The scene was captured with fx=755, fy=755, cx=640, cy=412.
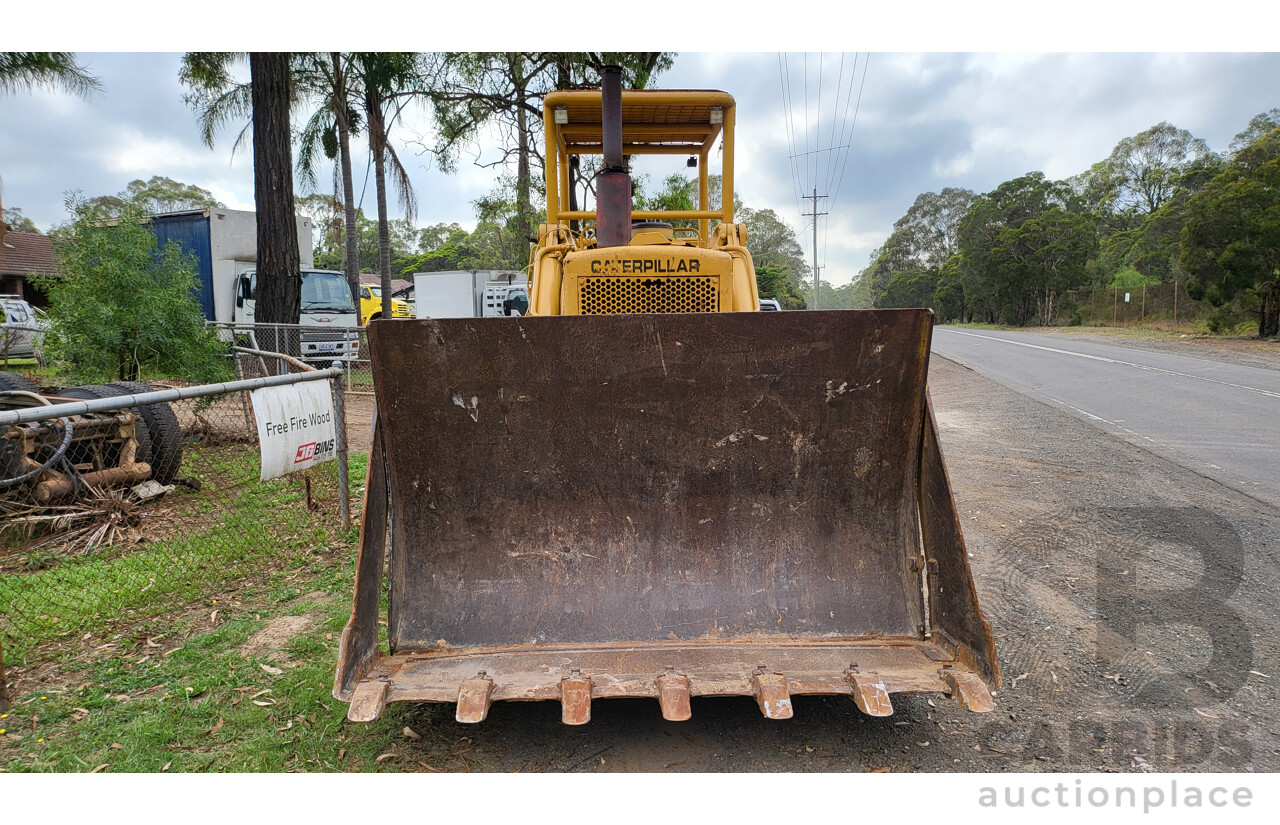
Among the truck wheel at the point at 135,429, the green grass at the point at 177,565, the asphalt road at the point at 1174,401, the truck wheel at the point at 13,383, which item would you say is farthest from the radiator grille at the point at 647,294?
the truck wheel at the point at 13,383

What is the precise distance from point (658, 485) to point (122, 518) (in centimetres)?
455

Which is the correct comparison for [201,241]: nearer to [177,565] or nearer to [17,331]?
[17,331]

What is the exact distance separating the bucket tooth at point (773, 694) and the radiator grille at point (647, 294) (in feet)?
6.99

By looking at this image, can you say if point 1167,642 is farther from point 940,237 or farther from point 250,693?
point 940,237

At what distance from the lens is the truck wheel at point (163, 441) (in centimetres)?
630

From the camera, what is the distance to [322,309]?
54.9 feet

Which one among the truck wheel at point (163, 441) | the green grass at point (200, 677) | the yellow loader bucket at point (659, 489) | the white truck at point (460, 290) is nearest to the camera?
the green grass at point (200, 677)

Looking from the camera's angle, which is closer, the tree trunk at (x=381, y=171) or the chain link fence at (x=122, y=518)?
the chain link fence at (x=122, y=518)

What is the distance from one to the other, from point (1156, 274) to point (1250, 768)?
4351 centimetres

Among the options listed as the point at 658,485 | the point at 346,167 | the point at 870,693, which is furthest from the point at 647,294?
the point at 346,167

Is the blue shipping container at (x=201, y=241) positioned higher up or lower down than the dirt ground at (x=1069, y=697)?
higher up

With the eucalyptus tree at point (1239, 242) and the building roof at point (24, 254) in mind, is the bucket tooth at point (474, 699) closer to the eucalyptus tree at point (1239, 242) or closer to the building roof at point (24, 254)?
the eucalyptus tree at point (1239, 242)

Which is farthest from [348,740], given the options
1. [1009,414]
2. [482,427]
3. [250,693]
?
[1009,414]

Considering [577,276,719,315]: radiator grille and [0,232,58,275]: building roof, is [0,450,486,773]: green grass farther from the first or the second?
[0,232,58,275]: building roof
